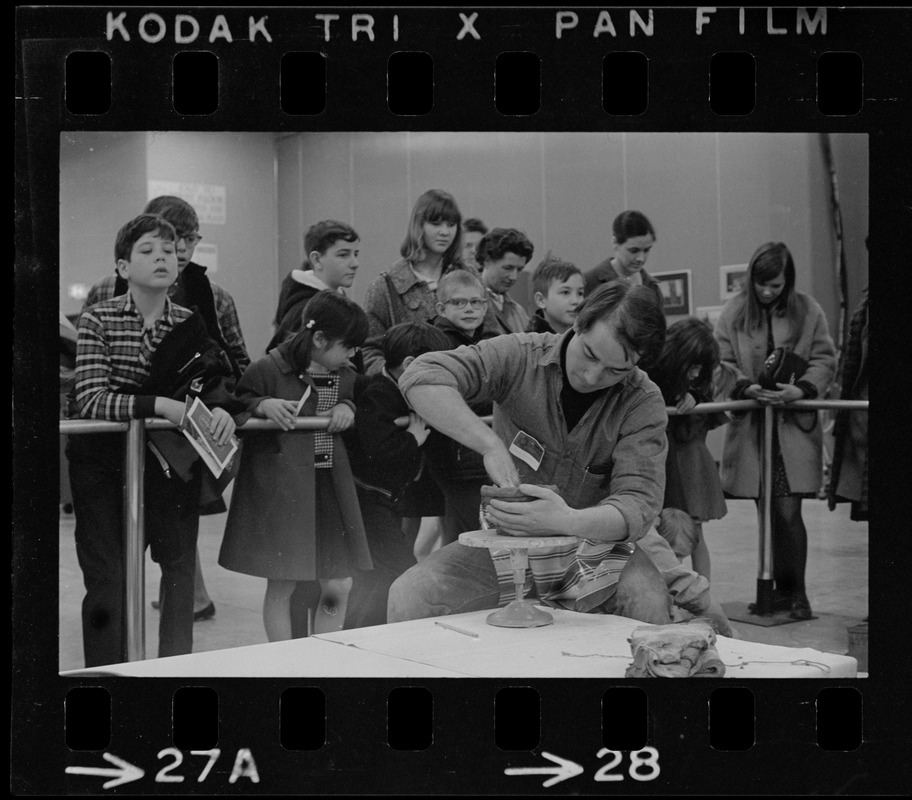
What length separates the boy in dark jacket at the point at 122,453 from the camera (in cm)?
410

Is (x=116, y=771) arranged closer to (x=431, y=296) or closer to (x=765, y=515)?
(x=431, y=296)

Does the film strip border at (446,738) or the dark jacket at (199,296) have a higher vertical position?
the dark jacket at (199,296)

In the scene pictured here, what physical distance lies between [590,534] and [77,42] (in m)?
2.16

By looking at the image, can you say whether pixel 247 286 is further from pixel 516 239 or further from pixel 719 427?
pixel 719 427

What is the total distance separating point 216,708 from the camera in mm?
3822

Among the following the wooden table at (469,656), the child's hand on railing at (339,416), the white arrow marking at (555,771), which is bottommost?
the white arrow marking at (555,771)

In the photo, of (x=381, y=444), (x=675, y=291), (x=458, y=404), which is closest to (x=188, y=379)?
(x=381, y=444)

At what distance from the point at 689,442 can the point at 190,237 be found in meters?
1.80

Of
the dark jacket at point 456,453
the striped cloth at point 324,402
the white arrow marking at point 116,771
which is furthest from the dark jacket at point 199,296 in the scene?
the white arrow marking at point 116,771

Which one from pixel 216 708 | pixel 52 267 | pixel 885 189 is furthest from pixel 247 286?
pixel 885 189

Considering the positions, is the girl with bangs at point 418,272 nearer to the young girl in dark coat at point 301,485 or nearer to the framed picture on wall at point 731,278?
the young girl in dark coat at point 301,485

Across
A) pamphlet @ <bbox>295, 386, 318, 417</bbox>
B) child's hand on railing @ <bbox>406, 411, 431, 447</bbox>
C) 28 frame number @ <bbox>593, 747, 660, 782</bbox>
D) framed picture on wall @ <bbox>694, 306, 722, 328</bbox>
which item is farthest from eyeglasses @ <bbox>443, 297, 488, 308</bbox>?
28 frame number @ <bbox>593, 747, 660, 782</bbox>

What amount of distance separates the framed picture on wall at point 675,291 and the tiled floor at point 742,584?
709mm

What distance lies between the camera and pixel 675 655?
3506 millimetres
